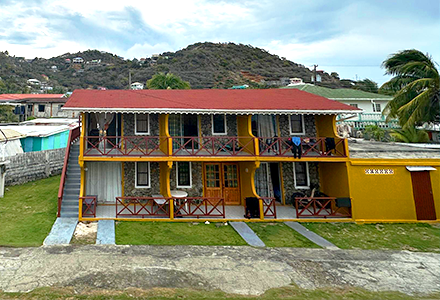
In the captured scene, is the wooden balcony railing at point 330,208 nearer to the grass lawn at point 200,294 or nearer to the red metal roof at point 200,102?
the red metal roof at point 200,102

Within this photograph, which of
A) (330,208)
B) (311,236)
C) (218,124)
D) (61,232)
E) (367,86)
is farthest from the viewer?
(367,86)

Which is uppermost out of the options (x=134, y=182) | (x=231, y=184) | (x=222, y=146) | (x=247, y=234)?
(x=222, y=146)

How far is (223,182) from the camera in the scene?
522 inches

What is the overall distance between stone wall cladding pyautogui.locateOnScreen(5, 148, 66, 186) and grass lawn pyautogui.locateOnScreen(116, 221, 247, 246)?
9.40 meters

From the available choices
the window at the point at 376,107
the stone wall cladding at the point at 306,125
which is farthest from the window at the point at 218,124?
the window at the point at 376,107

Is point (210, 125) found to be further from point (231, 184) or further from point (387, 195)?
point (387, 195)

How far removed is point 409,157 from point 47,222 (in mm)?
17822

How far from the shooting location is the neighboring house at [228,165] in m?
10.9

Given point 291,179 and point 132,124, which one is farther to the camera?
point 291,179

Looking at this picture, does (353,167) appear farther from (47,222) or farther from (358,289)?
(47,222)

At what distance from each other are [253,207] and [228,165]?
3222 millimetres

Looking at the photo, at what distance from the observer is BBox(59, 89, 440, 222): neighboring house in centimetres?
1093

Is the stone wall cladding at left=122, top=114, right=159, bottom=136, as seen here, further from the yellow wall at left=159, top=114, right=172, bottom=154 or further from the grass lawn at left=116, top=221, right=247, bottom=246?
the grass lawn at left=116, top=221, right=247, bottom=246

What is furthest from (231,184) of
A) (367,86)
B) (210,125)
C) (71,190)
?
(367,86)
